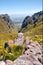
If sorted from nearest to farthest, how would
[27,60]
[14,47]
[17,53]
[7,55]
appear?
[27,60], [7,55], [17,53], [14,47]

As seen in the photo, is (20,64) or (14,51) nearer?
(20,64)

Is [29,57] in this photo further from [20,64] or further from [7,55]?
[7,55]

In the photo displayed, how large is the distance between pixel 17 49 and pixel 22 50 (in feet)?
6.31

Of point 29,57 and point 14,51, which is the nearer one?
point 29,57

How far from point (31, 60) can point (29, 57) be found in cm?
108

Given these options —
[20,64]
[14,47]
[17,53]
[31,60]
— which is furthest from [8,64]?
[14,47]

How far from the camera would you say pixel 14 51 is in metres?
51.3

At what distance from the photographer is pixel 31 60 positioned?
33.6 m

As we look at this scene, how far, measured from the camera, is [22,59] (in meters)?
33.5

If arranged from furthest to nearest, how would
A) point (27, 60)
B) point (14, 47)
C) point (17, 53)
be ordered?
point (14, 47), point (17, 53), point (27, 60)

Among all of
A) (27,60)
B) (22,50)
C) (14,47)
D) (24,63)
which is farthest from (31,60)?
(14,47)

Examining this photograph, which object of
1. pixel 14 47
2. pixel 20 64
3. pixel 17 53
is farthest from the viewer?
pixel 14 47

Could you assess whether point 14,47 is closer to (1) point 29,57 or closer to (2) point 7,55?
(2) point 7,55

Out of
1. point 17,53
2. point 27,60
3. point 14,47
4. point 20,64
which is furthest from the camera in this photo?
point 14,47
